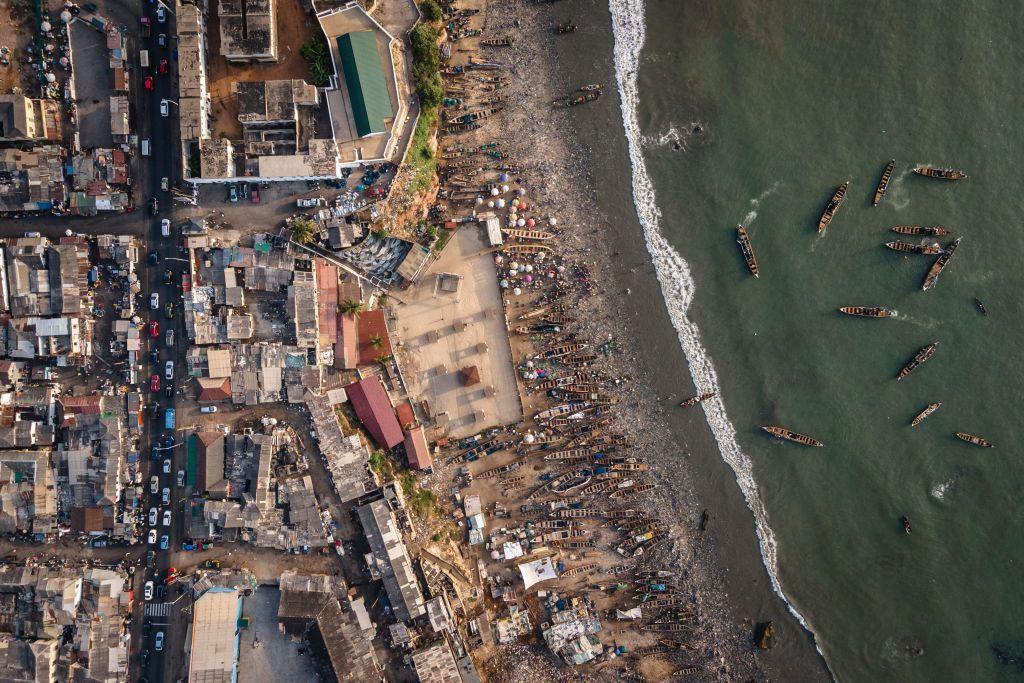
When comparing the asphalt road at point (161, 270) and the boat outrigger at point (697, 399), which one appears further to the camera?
the boat outrigger at point (697, 399)

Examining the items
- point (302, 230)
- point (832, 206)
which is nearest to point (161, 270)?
point (302, 230)

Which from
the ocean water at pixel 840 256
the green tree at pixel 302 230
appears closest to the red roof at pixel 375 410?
the green tree at pixel 302 230

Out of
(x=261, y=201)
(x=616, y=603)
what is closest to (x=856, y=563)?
(x=616, y=603)

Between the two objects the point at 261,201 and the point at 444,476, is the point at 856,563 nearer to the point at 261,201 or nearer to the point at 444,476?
the point at 444,476

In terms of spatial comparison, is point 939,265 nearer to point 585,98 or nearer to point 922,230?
point 922,230

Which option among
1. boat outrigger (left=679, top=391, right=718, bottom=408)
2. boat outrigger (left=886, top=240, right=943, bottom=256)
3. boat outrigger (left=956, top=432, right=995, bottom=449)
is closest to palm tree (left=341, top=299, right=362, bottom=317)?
boat outrigger (left=679, top=391, right=718, bottom=408)

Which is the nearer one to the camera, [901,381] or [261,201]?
[261,201]

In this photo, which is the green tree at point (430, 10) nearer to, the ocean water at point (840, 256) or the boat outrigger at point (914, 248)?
the ocean water at point (840, 256)

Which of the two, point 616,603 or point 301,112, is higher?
point 301,112
